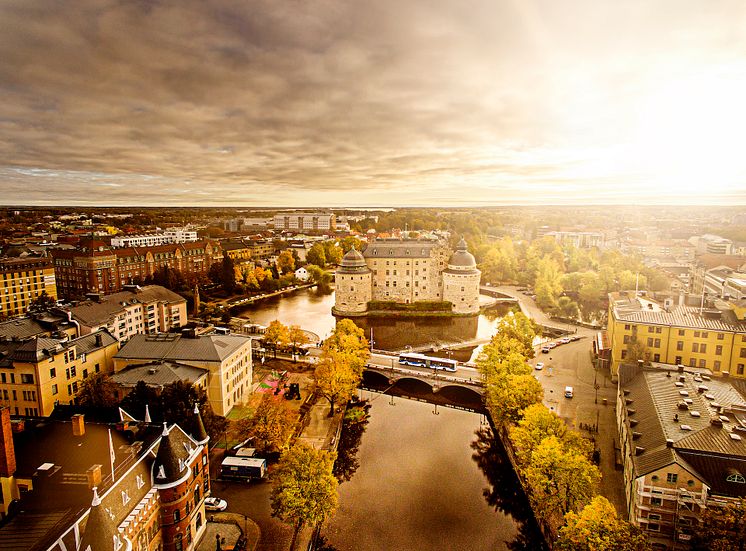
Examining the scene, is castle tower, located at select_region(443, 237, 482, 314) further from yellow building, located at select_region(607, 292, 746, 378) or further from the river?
the river

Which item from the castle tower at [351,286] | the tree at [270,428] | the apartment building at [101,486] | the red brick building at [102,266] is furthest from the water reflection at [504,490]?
the red brick building at [102,266]

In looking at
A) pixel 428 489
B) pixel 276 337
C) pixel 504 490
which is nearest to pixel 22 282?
pixel 276 337

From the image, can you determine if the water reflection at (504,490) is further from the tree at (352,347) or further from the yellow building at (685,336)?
the yellow building at (685,336)

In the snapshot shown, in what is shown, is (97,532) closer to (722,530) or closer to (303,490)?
(303,490)

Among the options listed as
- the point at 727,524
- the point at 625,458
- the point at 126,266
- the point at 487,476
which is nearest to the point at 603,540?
the point at 727,524

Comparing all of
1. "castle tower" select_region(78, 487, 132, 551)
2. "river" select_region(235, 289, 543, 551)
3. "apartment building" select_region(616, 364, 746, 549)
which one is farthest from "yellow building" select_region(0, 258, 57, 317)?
"apartment building" select_region(616, 364, 746, 549)

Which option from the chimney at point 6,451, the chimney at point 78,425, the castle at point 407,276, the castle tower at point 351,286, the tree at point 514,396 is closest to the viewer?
the chimney at point 6,451

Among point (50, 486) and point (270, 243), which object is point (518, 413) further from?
point (270, 243)
